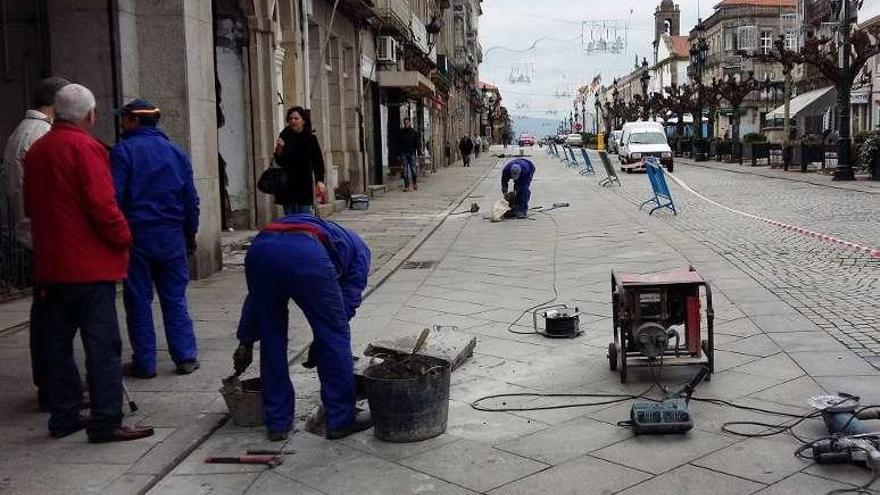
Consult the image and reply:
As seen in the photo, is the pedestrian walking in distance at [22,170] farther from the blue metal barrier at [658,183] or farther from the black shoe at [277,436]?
the blue metal barrier at [658,183]

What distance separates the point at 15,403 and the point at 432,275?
18.4 ft

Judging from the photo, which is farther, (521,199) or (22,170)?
(521,199)

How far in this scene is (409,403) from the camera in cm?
466

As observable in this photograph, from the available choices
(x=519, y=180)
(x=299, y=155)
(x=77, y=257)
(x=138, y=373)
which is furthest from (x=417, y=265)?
(x=77, y=257)

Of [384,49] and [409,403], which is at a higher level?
[384,49]

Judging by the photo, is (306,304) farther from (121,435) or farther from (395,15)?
(395,15)

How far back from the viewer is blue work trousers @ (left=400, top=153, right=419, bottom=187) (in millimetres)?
25734

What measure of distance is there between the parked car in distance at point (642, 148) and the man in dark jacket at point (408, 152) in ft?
34.7

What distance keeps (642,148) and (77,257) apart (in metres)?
32.6

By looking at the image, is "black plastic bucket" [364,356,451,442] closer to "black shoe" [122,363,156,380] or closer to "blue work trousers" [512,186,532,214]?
"black shoe" [122,363,156,380]

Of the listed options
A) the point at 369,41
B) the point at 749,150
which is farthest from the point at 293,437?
the point at 749,150

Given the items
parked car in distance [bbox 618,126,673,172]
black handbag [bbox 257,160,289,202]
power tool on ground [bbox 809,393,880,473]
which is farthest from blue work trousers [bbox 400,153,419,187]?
power tool on ground [bbox 809,393,880,473]

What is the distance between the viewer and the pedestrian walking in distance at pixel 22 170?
493 centimetres

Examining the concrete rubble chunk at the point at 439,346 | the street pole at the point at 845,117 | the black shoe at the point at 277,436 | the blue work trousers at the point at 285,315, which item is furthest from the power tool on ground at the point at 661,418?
the street pole at the point at 845,117
